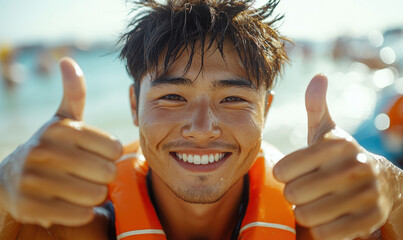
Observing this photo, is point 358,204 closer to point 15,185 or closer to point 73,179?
point 73,179

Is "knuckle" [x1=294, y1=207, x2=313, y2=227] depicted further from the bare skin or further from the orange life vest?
the orange life vest

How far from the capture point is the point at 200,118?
6.42 ft

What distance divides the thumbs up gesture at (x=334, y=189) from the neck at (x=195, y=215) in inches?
43.1

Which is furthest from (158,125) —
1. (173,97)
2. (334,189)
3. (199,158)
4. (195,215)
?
(334,189)

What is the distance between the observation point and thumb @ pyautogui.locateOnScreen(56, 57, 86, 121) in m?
1.47

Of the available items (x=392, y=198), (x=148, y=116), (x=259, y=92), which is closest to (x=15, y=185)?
(x=148, y=116)

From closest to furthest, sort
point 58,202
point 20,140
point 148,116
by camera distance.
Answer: point 58,202, point 148,116, point 20,140

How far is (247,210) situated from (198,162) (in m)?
0.59

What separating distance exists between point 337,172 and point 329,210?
0.14 metres

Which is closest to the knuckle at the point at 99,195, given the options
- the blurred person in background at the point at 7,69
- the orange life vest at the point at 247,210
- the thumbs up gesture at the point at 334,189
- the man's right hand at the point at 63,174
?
the man's right hand at the point at 63,174

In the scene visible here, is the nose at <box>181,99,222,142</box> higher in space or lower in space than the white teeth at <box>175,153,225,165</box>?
higher

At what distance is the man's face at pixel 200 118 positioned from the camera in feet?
6.63

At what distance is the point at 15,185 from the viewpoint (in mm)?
1341

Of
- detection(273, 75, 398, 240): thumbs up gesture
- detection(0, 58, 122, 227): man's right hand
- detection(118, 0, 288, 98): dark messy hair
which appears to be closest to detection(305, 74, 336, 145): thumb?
detection(273, 75, 398, 240): thumbs up gesture
